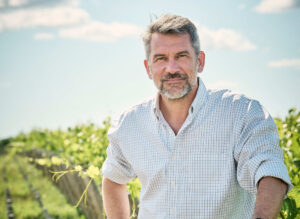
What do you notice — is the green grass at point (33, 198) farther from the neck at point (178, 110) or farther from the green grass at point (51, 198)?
the neck at point (178, 110)

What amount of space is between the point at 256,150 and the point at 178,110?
0.58 m

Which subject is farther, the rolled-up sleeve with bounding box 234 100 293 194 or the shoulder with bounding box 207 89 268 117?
the shoulder with bounding box 207 89 268 117

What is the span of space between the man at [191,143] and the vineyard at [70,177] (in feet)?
1.51

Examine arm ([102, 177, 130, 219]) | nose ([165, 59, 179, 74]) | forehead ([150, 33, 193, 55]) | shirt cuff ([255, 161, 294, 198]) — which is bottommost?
arm ([102, 177, 130, 219])

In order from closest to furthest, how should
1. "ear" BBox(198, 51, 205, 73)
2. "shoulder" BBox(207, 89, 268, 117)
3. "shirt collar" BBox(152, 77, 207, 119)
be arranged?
"shoulder" BBox(207, 89, 268, 117), "shirt collar" BBox(152, 77, 207, 119), "ear" BBox(198, 51, 205, 73)

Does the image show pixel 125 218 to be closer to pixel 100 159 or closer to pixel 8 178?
pixel 100 159

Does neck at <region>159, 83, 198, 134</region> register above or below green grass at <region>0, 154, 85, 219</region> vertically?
above

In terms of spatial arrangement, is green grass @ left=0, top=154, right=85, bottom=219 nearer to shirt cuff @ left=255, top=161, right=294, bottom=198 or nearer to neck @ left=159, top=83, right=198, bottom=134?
neck @ left=159, top=83, right=198, bottom=134

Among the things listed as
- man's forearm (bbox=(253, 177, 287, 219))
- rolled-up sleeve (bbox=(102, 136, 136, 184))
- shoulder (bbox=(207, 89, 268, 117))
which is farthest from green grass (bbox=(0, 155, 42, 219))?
man's forearm (bbox=(253, 177, 287, 219))

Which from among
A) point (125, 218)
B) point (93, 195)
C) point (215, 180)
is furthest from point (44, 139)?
point (215, 180)

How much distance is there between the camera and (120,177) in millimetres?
2703

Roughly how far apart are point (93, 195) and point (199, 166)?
2579mm

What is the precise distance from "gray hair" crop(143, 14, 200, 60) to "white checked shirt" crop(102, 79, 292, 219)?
0.26m

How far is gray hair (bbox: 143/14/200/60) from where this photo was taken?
2.40m
